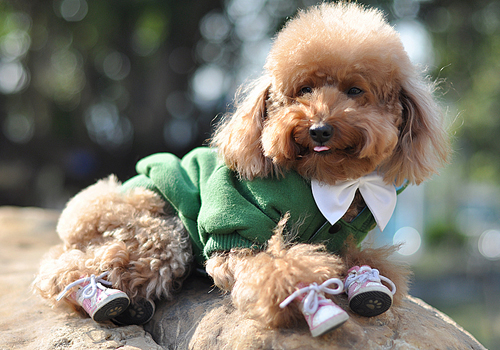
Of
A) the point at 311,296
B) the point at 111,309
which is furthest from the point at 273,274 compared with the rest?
the point at 111,309

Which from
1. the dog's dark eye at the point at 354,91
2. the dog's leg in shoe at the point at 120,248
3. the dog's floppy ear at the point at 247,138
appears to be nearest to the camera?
the dog's dark eye at the point at 354,91

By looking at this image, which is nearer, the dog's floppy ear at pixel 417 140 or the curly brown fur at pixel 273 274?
the curly brown fur at pixel 273 274

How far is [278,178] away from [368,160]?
1.60ft

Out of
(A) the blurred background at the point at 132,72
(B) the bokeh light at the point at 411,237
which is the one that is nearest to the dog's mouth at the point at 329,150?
(A) the blurred background at the point at 132,72

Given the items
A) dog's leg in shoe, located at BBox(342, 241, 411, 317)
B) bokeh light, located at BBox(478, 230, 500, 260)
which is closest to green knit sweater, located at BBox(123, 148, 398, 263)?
dog's leg in shoe, located at BBox(342, 241, 411, 317)

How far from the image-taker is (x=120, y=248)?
2355mm

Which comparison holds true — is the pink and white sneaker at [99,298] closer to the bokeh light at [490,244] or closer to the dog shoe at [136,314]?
the dog shoe at [136,314]

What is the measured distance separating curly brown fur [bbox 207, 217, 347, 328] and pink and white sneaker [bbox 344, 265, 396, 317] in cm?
9

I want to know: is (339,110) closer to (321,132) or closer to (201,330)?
(321,132)

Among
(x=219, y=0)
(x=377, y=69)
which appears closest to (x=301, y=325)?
(x=377, y=69)

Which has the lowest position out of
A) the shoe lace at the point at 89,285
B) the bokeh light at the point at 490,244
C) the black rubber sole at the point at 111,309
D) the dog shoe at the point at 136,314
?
the bokeh light at the point at 490,244

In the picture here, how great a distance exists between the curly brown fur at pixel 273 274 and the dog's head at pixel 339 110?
43 cm

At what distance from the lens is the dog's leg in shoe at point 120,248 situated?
2289 millimetres

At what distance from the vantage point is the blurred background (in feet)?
28.3
